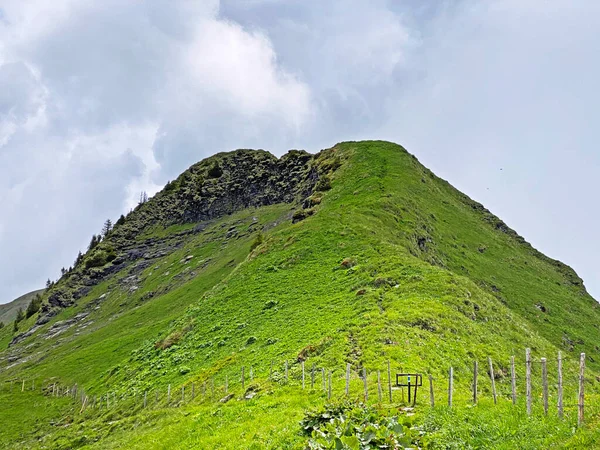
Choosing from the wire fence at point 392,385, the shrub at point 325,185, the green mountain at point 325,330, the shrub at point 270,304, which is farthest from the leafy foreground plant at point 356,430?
the shrub at point 325,185

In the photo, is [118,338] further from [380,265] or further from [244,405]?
[244,405]

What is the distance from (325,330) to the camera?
124 ft

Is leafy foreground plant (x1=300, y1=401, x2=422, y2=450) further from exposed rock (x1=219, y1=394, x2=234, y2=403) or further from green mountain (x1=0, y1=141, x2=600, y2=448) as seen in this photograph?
exposed rock (x1=219, y1=394, x2=234, y2=403)

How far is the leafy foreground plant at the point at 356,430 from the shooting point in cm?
1340

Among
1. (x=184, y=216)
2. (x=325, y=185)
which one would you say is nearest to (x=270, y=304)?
(x=325, y=185)

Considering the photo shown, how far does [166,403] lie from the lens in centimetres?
3828

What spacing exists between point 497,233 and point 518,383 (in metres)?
95.3

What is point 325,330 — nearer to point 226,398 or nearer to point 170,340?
point 226,398

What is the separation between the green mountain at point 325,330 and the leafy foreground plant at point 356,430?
2.62 ft

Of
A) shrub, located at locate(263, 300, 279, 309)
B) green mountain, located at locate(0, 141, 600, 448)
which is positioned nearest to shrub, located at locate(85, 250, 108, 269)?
green mountain, located at locate(0, 141, 600, 448)

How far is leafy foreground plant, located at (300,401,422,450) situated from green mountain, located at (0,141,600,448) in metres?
0.80

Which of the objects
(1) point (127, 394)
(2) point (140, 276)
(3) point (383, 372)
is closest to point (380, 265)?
(3) point (383, 372)

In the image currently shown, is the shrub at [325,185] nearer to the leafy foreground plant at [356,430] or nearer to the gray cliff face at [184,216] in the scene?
the gray cliff face at [184,216]

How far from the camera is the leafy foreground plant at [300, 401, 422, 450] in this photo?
13398 mm
